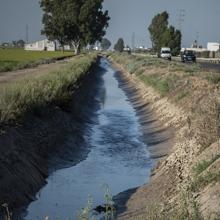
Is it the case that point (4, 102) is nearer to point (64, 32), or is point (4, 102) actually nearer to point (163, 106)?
point (163, 106)

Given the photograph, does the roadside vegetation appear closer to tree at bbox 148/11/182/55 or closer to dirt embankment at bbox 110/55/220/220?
tree at bbox 148/11/182/55

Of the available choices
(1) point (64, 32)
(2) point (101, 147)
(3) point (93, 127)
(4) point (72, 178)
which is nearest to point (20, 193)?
(4) point (72, 178)

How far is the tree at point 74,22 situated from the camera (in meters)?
104

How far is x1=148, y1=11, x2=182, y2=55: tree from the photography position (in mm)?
108375

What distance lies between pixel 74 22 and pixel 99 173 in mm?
91096

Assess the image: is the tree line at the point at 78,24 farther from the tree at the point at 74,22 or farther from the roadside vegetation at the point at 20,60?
the roadside vegetation at the point at 20,60

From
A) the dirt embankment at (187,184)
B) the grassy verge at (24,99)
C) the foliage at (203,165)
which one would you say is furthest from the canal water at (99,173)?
the foliage at (203,165)

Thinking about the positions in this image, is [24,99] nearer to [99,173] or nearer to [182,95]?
[99,173]

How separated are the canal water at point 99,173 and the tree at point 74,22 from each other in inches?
3135

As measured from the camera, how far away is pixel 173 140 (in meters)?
18.3

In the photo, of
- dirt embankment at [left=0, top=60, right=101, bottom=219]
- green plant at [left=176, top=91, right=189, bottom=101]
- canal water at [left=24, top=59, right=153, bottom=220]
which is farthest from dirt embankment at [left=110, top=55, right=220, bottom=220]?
green plant at [left=176, top=91, right=189, bottom=101]

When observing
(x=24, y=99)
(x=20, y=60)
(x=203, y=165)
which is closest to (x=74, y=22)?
(x=20, y=60)

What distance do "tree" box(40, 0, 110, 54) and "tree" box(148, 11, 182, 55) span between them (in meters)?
12.8

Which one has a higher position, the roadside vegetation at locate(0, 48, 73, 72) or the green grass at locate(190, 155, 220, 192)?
the green grass at locate(190, 155, 220, 192)
